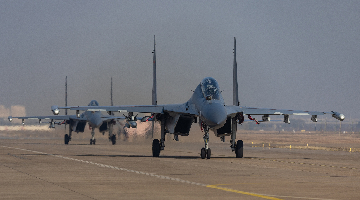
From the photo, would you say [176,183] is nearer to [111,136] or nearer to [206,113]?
[206,113]

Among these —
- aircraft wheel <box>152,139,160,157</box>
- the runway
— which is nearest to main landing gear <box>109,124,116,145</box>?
aircraft wheel <box>152,139,160,157</box>

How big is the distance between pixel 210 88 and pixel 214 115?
2340 mm

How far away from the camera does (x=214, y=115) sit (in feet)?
103

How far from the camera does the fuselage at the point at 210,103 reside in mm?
31584

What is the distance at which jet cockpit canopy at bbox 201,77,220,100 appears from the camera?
3303cm

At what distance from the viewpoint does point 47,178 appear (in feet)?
66.4

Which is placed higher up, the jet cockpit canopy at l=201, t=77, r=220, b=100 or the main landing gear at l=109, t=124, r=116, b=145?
the jet cockpit canopy at l=201, t=77, r=220, b=100

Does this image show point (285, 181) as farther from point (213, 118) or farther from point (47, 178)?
point (213, 118)

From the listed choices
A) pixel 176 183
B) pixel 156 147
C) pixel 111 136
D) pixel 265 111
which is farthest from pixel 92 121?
pixel 176 183

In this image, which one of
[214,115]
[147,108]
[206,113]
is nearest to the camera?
[214,115]

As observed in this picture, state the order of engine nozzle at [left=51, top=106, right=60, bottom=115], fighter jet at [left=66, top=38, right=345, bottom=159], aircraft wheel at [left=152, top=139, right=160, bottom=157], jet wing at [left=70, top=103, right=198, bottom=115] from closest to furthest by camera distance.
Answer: fighter jet at [left=66, top=38, right=345, bottom=159] < engine nozzle at [left=51, top=106, right=60, bottom=115] < jet wing at [left=70, top=103, right=198, bottom=115] < aircraft wheel at [left=152, top=139, right=160, bottom=157]

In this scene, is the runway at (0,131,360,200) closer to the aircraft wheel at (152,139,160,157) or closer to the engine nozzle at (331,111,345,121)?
the engine nozzle at (331,111,345,121)

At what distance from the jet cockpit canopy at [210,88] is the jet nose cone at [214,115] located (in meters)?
0.86

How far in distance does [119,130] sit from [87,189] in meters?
61.3
